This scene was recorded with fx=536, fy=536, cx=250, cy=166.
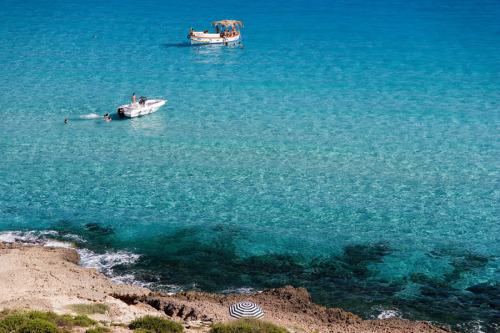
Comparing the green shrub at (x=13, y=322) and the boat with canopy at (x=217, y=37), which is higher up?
the boat with canopy at (x=217, y=37)

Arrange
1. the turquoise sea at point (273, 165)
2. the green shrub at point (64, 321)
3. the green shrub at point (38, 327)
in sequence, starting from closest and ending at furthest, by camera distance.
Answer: the green shrub at point (38, 327)
the green shrub at point (64, 321)
the turquoise sea at point (273, 165)

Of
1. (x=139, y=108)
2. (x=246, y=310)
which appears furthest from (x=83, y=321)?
(x=139, y=108)

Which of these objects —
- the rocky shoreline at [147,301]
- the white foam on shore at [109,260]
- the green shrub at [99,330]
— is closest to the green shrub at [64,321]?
the green shrub at [99,330]

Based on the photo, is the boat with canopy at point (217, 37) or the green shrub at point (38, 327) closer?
the green shrub at point (38, 327)

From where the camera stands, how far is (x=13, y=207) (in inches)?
1115

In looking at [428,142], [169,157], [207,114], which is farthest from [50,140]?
[428,142]

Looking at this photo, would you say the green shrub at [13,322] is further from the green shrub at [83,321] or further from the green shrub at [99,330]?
the green shrub at [99,330]

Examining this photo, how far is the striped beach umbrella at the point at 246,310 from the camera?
17.8 metres

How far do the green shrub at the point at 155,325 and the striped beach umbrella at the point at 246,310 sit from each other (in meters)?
2.20

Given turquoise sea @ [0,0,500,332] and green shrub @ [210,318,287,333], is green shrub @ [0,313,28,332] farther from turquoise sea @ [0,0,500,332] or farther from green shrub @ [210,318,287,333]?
turquoise sea @ [0,0,500,332]

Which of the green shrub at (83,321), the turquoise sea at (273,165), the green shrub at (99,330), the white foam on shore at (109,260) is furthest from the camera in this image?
the turquoise sea at (273,165)

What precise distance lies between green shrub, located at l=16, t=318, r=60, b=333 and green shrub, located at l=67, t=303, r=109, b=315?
1744 mm

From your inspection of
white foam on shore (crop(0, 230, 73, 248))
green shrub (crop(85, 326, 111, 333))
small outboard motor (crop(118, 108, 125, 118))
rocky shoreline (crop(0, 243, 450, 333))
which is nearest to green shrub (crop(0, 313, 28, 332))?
rocky shoreline (crop(0, 243, 450, 333))

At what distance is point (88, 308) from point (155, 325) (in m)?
2.57
